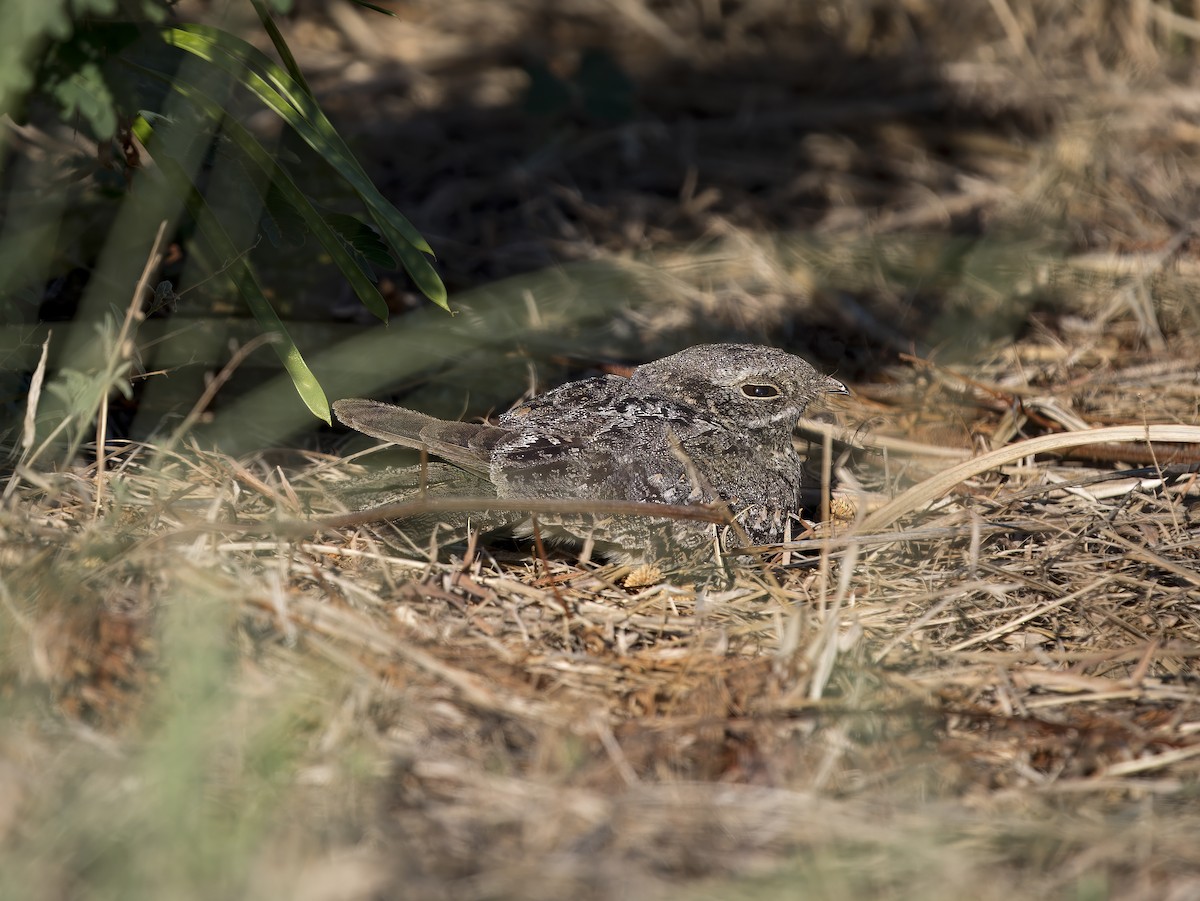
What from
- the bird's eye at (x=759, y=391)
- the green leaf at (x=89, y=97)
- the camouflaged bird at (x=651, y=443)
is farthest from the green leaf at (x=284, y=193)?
the bird's eye at (x=759, y=391)

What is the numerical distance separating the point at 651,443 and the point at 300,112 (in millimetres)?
1240

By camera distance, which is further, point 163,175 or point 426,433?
point 163,175

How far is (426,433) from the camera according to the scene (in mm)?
3068

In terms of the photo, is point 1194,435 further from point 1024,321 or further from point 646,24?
point 646,24

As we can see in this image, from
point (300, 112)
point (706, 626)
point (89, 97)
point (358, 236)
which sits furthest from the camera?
point (358, 236)

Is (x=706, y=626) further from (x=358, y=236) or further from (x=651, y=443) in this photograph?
(x=358, y=236)

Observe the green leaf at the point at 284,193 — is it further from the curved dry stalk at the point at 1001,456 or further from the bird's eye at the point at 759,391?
the curved dry stalk at the point at 1001,456

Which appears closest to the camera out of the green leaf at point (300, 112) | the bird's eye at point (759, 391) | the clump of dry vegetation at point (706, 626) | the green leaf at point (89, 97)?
the clump of dry vegetation at point (706, 626)

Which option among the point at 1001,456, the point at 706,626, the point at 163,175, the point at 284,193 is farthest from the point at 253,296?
the point at 1001,456

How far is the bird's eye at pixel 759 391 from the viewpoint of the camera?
3490mm

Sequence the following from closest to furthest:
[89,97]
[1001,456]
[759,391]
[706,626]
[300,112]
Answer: [89,97]
[706,626]
[300,112]
[1001,456]
[759,391]

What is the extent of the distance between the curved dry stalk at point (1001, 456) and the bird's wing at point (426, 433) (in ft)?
3.41

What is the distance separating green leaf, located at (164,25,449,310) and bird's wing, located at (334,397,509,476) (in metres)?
0.34

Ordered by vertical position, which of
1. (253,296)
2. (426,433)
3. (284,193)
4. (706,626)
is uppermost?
(284,193)
